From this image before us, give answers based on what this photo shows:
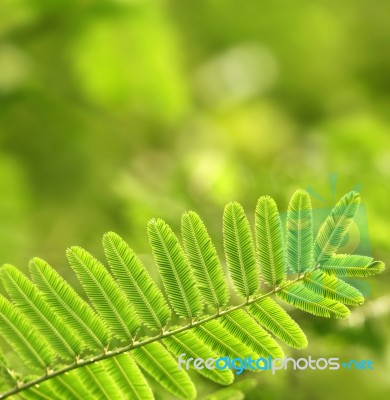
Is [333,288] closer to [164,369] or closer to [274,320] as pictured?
[274,320]

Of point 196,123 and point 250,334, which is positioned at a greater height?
point 196,123

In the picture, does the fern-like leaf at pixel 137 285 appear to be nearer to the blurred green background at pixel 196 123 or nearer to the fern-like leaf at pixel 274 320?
the fern-like leaf at pixel 274 320

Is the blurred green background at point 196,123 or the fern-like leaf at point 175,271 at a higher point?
the blurred green background at point 196,123

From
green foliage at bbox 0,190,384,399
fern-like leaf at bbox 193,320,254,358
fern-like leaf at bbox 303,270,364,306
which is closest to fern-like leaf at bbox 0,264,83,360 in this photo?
green foliage at bbox 0,190,384,399

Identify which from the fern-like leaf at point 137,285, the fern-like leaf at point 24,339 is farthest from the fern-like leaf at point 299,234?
the fern-like leaf at point 24,339

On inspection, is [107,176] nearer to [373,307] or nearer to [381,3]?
[373,307]

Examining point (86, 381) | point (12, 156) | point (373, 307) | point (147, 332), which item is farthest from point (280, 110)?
point (86, 381)

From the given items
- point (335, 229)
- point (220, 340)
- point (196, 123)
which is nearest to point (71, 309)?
point (220, 340)
